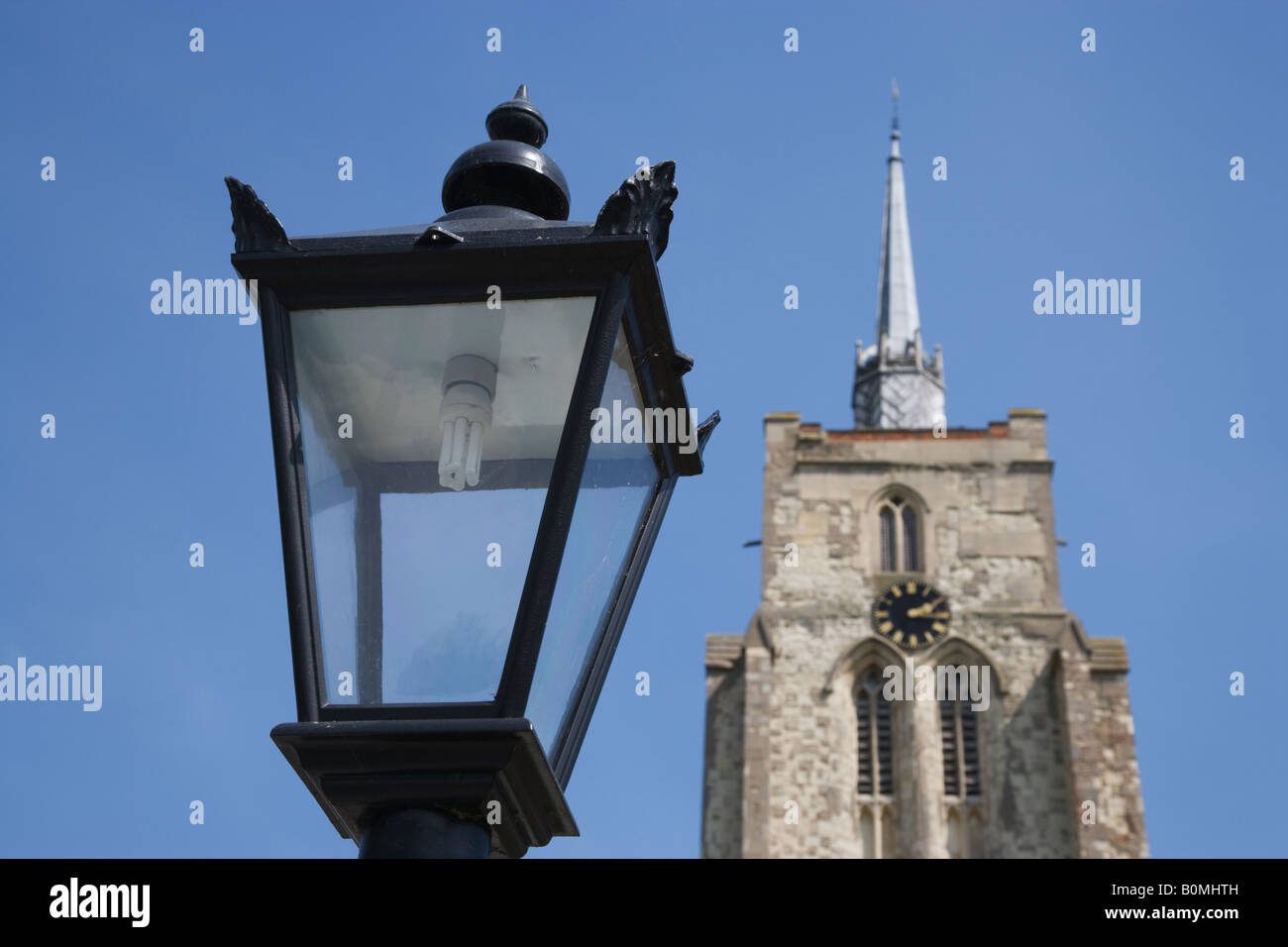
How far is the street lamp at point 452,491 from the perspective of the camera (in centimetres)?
240

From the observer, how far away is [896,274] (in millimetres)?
44906

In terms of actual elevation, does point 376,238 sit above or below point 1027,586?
below

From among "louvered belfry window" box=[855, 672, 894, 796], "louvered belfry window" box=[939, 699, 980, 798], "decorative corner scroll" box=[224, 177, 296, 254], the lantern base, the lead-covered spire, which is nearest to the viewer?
the lantern base

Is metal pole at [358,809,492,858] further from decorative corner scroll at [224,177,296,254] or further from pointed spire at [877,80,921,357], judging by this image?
pointed spire at [877,80,921,357]

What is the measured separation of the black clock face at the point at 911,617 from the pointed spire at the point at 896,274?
8.70m

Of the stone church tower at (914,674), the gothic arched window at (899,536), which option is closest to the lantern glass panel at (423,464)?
the stone church tower at (914,674)

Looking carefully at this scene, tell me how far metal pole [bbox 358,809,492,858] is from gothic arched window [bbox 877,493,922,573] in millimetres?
33359

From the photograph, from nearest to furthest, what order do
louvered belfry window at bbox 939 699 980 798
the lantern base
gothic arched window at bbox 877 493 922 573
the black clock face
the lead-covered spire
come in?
the lantern base < louvered belfry window at bbox 939 699 980 798 < the black clock face < gothic arched window at bbox 877 493 922 573 < the lead-covered spire

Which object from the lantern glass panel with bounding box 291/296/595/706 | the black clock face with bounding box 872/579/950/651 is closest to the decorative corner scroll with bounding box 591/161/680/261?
the lantern glass panel with bounding box 291/296/595/706

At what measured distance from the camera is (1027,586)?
115ft

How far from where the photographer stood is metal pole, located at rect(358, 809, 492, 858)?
237cm
